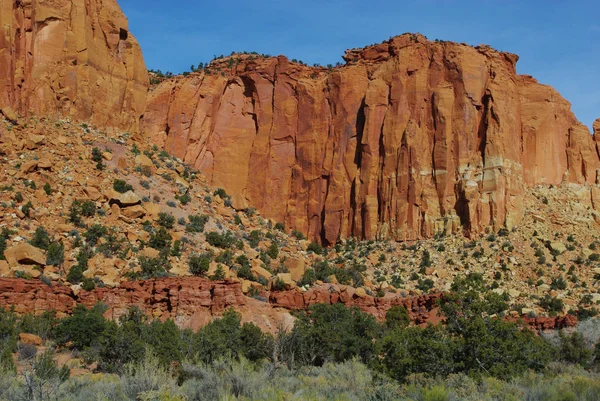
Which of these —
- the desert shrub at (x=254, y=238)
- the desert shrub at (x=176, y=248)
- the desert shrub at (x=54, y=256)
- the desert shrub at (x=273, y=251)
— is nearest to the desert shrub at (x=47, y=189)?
the desert shrub at (x=54, y=256)

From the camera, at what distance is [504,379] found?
65.5ft

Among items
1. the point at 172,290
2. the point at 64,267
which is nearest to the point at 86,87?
the point at 64,267

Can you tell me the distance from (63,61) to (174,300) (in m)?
22.3

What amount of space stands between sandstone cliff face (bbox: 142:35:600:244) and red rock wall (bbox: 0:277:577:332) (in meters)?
19.6

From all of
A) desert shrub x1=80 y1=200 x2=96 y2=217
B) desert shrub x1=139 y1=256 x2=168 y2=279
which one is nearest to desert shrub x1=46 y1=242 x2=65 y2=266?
desert shrub x1=139 y1=256 x2=168 y2=279

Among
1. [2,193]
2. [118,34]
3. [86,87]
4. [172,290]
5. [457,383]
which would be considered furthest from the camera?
[118,34]

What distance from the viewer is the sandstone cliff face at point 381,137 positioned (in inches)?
2196

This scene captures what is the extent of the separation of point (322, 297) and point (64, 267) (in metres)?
13.8

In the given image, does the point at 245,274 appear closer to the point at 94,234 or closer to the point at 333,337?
the point at 94,234

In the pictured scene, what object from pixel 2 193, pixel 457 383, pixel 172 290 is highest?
pixel 2 193

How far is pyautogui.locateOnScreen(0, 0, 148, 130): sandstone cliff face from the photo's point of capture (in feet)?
149

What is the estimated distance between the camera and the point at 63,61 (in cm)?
4709

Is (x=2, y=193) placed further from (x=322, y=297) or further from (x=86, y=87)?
(x=322, y=297)

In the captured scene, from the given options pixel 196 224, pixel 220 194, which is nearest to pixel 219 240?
pixel 196 224
